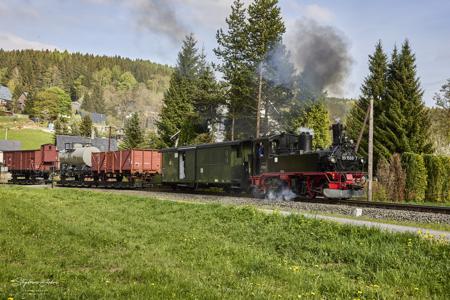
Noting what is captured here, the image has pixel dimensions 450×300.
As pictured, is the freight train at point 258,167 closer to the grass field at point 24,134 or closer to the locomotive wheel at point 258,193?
the locomotive wheel at point 258,193

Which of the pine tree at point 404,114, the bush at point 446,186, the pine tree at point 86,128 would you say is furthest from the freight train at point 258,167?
the pine tree at point 86,128

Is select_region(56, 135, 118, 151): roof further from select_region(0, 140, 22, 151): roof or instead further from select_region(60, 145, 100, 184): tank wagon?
select_region(60, 145, 100, 184): tank wagon

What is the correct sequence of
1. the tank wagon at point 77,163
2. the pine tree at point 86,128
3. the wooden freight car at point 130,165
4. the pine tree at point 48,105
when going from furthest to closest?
the pine tree at point 48,105 < the pine tree at point 86,128 < the tank wagon at point 77,163 < the wooden freight car at point 130,165

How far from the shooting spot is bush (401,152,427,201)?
27828 mm

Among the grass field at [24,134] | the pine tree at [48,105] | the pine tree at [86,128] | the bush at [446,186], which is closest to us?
the bush at [446,186]

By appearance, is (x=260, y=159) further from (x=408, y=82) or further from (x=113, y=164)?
(x=408, y=82)

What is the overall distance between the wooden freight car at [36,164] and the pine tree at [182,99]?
53.9ft

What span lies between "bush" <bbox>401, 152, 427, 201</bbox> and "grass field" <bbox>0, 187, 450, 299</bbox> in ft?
58.3

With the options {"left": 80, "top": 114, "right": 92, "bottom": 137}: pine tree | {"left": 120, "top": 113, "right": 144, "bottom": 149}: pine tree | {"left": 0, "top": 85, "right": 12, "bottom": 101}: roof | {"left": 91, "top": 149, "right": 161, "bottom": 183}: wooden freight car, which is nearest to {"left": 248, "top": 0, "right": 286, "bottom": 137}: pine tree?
{"left": 91, "top": 149, "right": 161, "bottom": 183}: wooden freight car

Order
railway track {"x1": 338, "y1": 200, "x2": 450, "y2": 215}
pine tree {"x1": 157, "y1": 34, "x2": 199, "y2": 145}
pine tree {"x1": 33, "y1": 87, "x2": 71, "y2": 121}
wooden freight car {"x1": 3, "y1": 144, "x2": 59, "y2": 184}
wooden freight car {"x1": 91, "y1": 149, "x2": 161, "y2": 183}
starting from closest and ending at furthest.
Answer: railway track {"x1": 338, "y1": 200, "x2": 450, "y2": 215}
wooden freight car {"x1": 91, "y1": 149, "x2": 161, "y2": 183}
wooden freight car {"x1": 3, "y1": 144, "x2": 59, "y2": 184}
pine tree {"x1": 157, "y1": 34, "x2": 199, "y2": 145}
pine tree {"x1": 33, "y1": 87, "x2": 71, "y2": 121}

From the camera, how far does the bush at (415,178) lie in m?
27.8

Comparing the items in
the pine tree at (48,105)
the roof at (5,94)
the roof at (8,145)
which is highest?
the roof at (5,94)

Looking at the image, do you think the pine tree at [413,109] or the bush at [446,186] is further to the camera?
the pine tree at [413,109]

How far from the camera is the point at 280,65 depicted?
1626 inches
